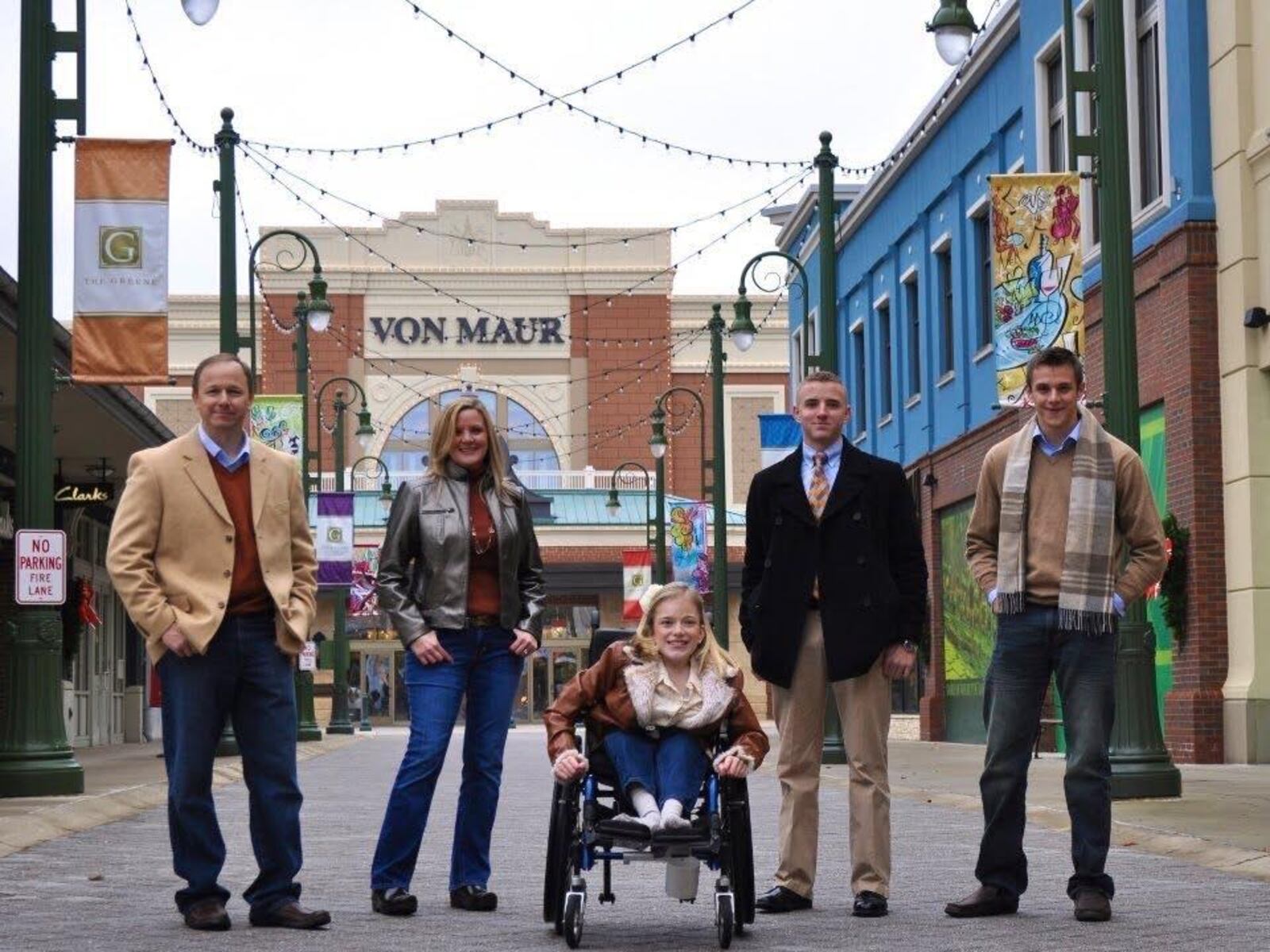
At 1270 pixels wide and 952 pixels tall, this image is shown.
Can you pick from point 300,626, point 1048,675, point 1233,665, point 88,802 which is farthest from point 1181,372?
point 300,626

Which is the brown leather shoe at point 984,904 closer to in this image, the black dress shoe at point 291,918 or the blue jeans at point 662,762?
the blue jeans at point 662,762

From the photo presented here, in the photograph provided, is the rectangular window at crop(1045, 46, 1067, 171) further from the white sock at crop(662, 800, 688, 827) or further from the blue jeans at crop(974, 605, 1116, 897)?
the white sock at crop(662, 800, 688, 827)

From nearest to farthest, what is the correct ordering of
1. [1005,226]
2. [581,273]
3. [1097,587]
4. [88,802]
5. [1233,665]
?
1. [1097,587]
2. [88,802]
3. [1005,226]
4. [1233,665]
5. [581,273]

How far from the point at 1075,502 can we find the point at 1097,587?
307 mm

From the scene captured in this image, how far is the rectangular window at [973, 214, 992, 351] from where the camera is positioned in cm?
3052

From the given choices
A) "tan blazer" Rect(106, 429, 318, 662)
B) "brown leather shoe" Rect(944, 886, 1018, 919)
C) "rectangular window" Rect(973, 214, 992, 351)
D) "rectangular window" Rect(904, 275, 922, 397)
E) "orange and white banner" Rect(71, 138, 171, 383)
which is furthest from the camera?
"rectangular window" Rect(904, 275, 922, 397)

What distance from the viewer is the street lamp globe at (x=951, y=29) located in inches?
651

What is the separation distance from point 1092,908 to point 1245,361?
13.2 meters

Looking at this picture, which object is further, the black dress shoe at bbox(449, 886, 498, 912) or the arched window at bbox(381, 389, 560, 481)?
the arched window at bbox(381, 389, 560, 481)

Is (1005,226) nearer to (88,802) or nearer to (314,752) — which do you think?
(88,802)

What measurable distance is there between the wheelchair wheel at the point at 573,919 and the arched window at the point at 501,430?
61.1 metres

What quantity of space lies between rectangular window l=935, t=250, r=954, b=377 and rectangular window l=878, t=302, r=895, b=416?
445cm

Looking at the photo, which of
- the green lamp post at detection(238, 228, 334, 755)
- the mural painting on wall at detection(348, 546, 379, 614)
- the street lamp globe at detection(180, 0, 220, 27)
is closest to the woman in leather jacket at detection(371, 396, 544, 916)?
the street lamp globe at detection(180, 0, 220, 27)

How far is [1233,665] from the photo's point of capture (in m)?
21.0
